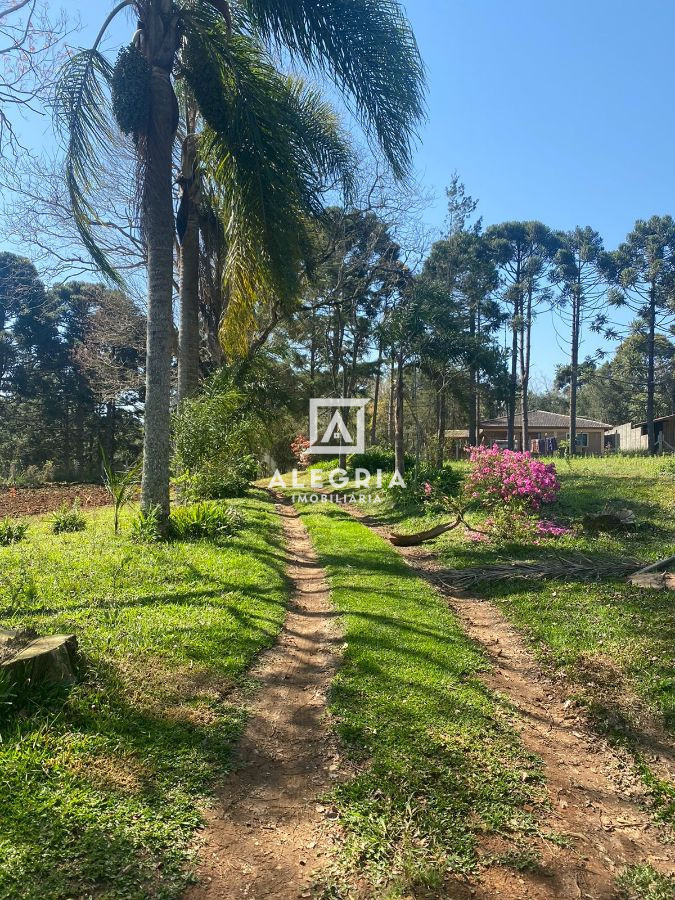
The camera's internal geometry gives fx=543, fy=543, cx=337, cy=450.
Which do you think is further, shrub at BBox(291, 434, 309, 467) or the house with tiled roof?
the house with tiled roof

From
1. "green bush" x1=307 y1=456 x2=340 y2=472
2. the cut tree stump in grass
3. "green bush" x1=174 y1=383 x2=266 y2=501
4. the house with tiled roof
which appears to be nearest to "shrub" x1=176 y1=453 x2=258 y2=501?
"green bush" x1=174 y1=383 x2=266 y2=501

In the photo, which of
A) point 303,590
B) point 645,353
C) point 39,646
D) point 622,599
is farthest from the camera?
point 645,353

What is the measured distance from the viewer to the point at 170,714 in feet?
11.1

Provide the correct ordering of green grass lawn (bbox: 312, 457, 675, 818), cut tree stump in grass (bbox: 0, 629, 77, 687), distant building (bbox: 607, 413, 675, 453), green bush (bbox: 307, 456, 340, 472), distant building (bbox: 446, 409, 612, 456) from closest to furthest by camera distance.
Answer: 1. cut tree stump in grass (bbox: 0, 629, 77, 687)
2. green grass lawn (bbox: 312, 457, 675, 818)
3. green bush (bbox: 307, 456, 340, 472)
4. distant building (bbox: 607, 413, 675, 453)
5. distant building (bbox: 446, 409, 612, 456)

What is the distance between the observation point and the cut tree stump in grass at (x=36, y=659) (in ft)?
10.4

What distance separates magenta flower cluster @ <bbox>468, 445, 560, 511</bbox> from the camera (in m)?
8.95

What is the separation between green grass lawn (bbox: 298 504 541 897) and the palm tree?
4742 mm

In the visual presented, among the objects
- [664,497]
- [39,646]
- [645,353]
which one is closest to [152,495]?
[39,646]

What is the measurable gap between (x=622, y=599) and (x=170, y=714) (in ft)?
14.5

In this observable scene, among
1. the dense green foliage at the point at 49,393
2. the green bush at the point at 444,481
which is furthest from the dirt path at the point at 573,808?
the dense green foliage at the point at 49,393

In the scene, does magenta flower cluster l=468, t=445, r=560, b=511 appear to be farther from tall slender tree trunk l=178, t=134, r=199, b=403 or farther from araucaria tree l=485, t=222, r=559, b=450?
araucaria tree l=485, t=222, r=559, b=450

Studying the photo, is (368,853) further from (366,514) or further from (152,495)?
(366,514)
